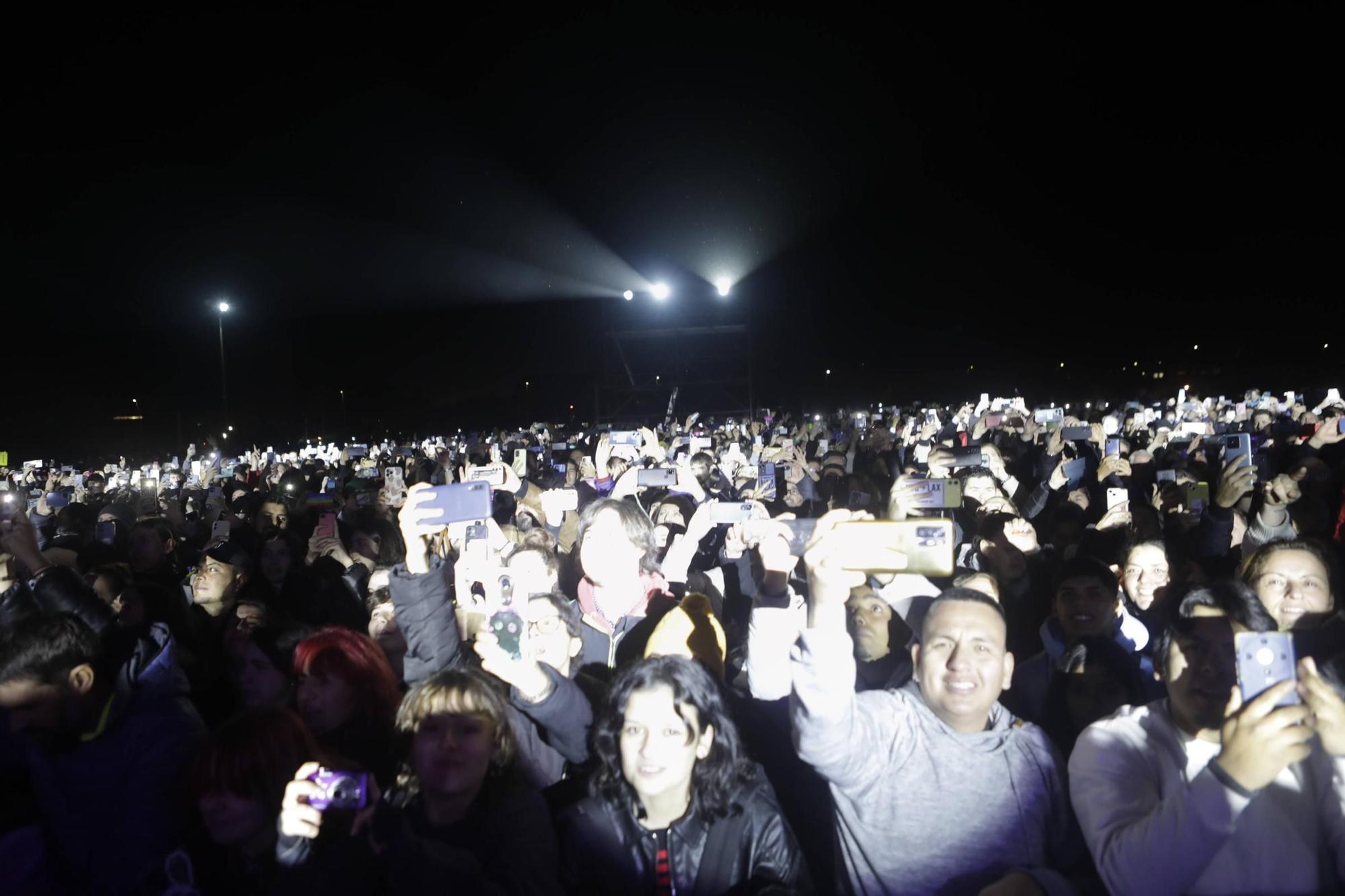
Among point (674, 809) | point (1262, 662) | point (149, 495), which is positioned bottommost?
point (674, 809)

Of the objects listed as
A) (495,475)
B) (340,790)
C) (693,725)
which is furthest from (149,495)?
(693,725)

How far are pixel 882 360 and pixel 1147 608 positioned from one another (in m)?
48.3

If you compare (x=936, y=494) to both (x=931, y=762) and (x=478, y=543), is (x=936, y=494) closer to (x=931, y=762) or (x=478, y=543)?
(x=931, y=762)

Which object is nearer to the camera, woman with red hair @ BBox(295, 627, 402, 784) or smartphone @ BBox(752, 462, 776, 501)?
woman with red hair @ BBox(295, 627, 402, 784)

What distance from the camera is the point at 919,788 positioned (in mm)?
2072

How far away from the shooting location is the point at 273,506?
707 centimetres

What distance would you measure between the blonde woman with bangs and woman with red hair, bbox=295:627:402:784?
0.49 meters

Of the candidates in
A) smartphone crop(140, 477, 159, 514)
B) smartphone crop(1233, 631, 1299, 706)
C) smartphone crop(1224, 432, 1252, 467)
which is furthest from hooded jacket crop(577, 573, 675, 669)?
smartphone crop(140, 477, 159, 514)

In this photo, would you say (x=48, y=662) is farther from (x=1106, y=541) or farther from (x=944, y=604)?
(x=1106, y=541)

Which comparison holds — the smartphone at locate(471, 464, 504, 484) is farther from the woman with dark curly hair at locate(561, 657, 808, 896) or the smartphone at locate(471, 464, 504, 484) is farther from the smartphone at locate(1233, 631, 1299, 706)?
the smartphone at locate(1233, 631, 1299, 706)

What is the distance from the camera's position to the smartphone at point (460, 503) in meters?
3.19

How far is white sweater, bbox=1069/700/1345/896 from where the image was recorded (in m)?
1.66

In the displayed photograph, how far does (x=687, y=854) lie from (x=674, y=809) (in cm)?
12

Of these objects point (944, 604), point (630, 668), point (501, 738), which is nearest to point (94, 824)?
point (501, 738)
